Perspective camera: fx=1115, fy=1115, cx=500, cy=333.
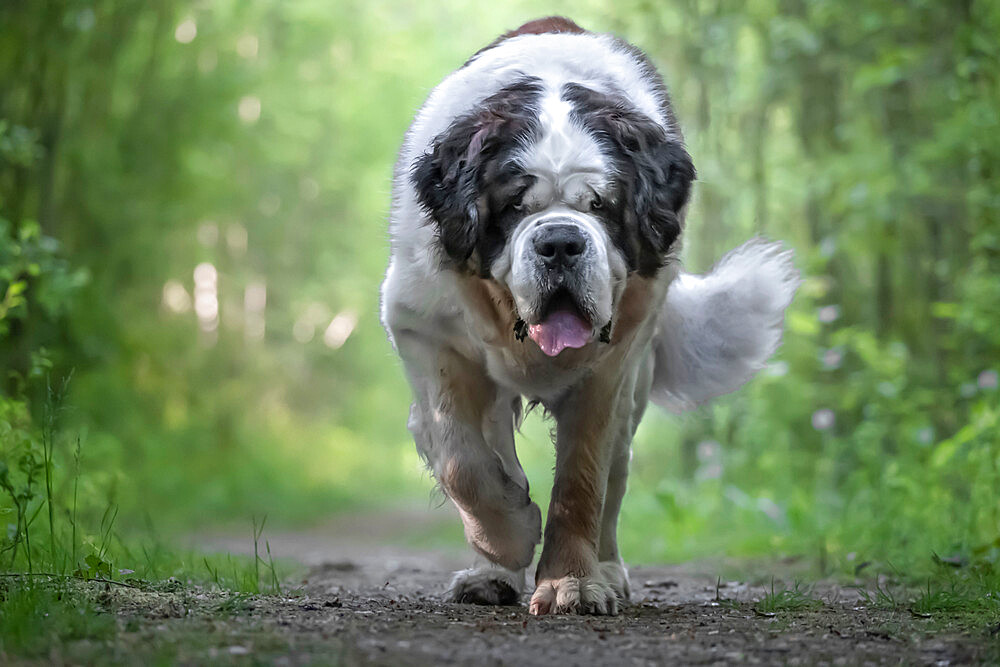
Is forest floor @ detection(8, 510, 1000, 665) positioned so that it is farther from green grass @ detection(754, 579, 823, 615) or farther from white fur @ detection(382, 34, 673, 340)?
white fur @ detection(382, 34, 673, 340)

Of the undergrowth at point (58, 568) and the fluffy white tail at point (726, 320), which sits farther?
the fluffy white tail at point (726, 320)

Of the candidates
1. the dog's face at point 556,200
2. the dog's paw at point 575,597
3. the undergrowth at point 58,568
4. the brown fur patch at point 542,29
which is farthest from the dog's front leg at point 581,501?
the brown fur patch at point 542,29

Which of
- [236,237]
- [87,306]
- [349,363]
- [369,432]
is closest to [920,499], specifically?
[87,306]

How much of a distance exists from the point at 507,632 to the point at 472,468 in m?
0.89

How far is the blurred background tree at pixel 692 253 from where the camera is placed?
18.1 ft

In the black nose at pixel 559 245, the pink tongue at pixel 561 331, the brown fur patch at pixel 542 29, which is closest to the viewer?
the black nose at pixel 559 245

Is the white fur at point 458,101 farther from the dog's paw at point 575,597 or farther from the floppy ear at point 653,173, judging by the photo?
the dog's paw at point 575,597

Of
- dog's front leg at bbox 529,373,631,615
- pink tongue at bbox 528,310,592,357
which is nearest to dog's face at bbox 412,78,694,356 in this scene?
pink tongue at bbox 528,310,592,357

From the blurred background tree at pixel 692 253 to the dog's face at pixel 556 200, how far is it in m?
0.61

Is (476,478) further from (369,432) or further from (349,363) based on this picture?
(369,432)

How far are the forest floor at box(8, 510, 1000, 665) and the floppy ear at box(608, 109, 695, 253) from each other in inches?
46.9

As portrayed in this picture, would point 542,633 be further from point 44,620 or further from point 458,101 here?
point 458,101

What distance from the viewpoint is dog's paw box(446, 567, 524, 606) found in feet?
12.1

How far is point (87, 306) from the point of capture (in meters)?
7.90
